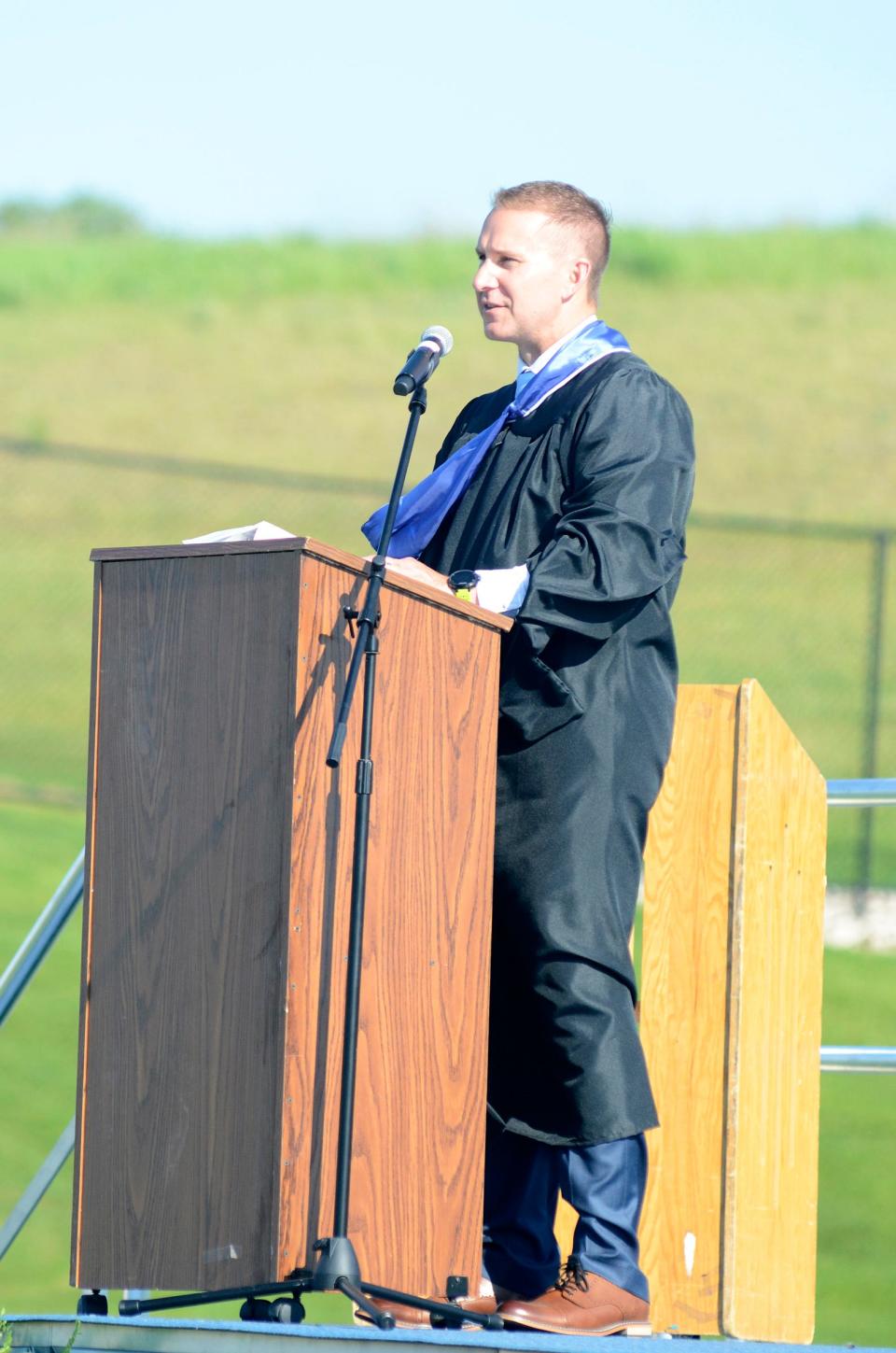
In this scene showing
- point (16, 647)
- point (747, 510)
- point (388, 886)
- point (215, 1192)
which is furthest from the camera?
point (747, 510)

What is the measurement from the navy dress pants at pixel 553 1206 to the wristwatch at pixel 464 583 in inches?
34.8

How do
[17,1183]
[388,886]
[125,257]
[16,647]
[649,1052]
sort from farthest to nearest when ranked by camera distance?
[125,257] < [16,647] < [17,1183] < [649,1052] < [388,886]

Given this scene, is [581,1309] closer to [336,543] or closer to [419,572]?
[419,572]

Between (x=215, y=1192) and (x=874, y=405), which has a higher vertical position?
(x=874, y=405)

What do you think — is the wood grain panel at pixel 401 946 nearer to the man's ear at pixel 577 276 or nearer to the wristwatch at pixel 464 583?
the wristwatch at pixel 464 583

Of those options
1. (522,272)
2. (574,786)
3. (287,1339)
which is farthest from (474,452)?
(287,1339)

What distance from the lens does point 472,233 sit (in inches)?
1187

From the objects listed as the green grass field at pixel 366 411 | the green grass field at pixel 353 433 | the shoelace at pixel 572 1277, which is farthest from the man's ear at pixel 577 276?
the green grass field at pixel 366 411

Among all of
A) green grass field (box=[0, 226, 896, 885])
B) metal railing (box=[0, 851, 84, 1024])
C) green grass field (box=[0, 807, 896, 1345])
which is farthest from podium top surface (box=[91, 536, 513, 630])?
green grass field (box=[0, 226, 896, 885])

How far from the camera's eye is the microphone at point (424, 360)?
10.3ft

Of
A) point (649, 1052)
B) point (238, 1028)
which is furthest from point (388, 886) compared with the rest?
point (649, 1052)

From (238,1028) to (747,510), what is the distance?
2124 cm

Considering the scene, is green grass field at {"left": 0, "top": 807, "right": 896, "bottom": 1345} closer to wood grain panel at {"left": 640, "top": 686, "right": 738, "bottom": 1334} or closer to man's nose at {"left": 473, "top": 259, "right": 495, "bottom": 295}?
wood grain panel at {"left": 640, "top": 686, "right": 738, "bottom": 1334}

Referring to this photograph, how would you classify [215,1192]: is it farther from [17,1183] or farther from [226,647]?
[17,1183]
